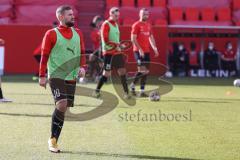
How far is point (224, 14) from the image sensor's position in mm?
25172

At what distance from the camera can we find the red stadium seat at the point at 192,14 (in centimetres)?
2497

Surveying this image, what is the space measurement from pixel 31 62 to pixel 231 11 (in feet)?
30.4

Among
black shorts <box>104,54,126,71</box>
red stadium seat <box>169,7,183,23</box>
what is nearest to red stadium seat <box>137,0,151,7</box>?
red stadium seat <box>169,7,183,23</box>

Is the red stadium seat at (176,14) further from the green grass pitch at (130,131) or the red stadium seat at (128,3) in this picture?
the green grass pitch at (130,131)

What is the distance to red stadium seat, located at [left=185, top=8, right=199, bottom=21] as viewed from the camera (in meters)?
25.0

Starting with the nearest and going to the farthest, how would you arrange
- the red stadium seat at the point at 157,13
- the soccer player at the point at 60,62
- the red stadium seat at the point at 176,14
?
the soccer player at the point at 60,62 → the red stadium seat at the point at 176,14 → the red stadium seat at the point at 157,13

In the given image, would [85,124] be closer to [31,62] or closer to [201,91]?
[201,91]

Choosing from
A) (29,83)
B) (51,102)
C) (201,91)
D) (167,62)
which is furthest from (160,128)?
(167,62)

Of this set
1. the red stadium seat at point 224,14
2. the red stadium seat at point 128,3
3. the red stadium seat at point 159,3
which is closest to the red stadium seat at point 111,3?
the red stadium seat at point 128,3

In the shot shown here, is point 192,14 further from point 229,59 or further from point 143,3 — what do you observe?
point 229,59

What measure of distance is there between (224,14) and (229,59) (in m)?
3.09

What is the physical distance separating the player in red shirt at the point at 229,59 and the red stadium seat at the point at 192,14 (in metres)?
2.63

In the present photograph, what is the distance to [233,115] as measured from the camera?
39.2ft

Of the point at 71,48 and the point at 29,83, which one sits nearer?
the point at 71,48
